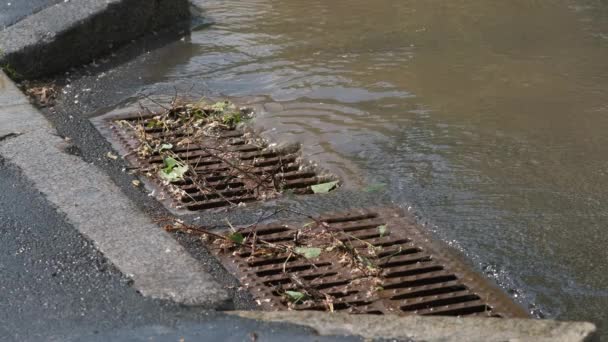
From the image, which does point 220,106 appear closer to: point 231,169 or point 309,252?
point 231,169

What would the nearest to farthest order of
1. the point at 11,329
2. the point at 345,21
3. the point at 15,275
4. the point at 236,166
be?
the point at 11,329
the point at 15,275
the point at 236,166
the point at 345,21

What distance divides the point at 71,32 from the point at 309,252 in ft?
8.74

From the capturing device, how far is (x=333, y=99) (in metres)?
5.36

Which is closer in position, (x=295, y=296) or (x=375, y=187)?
(x=295, y=296)

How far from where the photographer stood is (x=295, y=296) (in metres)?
3.54

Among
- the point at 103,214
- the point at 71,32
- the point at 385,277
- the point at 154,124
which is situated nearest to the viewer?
the point at 385,277

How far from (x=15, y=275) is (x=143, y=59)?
2877 millimetres


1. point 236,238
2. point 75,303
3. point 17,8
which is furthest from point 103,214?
point 17,8

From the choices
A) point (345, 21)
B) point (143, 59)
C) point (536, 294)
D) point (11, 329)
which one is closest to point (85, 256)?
point (11, 329)

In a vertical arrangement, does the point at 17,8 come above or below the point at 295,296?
above

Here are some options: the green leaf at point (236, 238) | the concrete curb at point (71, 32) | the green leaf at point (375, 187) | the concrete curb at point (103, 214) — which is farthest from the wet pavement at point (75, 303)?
the concrete curb at point (71, 32)

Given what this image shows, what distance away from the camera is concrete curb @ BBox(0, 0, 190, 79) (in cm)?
564

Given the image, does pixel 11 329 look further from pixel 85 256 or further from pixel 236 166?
pixel 236 166

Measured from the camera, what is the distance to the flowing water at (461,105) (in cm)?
390
